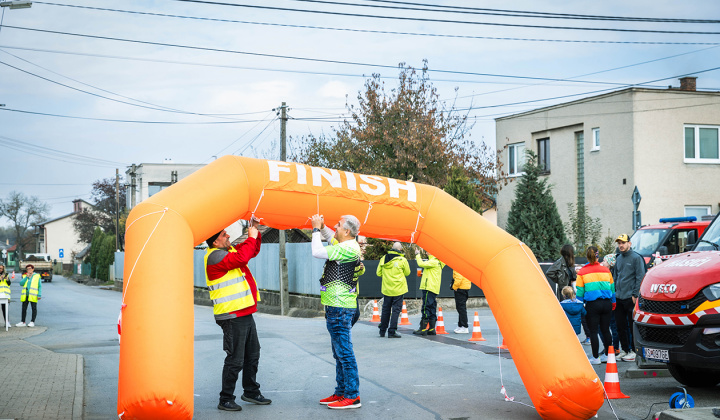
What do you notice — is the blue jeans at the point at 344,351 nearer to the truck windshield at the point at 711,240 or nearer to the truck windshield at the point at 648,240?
the truck windshield at the point at 711,240

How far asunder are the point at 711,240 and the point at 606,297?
Answer: 1601mm

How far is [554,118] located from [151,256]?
2471 centimetres

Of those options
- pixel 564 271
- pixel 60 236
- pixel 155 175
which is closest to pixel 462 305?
pixel 564 271

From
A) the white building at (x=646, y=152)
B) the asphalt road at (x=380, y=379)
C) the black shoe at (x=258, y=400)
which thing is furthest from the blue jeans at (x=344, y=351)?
the white building at (x=646, y=152)

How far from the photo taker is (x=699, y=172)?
26438 mm

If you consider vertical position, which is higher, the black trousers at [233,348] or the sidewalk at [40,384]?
the black trousers at [233,348]

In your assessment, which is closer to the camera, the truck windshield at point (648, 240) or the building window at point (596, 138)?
the truck windshield at point (648, 240)

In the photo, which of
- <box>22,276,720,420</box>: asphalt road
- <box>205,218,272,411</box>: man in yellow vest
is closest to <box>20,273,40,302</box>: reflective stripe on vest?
<box>22,276,720,420</box>: asphalt road

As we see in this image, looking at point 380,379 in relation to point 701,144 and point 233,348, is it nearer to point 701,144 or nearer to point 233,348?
point 233,348

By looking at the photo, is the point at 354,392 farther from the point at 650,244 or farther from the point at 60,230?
→ the point at 60,230

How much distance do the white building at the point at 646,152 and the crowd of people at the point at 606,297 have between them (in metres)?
15.4

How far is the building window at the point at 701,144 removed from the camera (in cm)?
2655

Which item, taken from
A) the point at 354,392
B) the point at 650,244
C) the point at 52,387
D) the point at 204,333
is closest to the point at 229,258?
the point at 354,392

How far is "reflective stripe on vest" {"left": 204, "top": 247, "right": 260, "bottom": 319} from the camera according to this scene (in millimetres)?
7785
